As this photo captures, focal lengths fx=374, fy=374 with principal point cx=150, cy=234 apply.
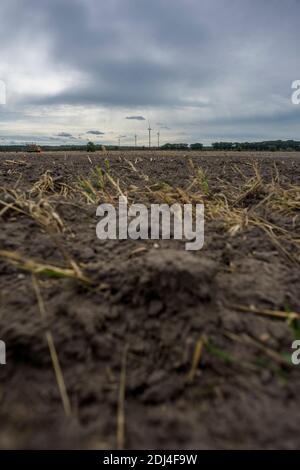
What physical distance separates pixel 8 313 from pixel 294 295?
1074mm

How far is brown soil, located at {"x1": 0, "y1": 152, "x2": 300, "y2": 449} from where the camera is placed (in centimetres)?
98

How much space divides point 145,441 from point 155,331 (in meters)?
0.35

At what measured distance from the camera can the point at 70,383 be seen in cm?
110

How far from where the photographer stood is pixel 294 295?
4.83ft

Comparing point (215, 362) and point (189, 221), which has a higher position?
point (189, 221)

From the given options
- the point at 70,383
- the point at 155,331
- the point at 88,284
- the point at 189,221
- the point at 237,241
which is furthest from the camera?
the point at 189,221

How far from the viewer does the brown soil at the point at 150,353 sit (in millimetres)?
982

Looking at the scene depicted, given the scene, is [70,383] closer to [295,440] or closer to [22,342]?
[22,342]

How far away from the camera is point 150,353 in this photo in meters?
1.19

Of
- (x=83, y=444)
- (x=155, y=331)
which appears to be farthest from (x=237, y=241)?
(x=83, y=444)
